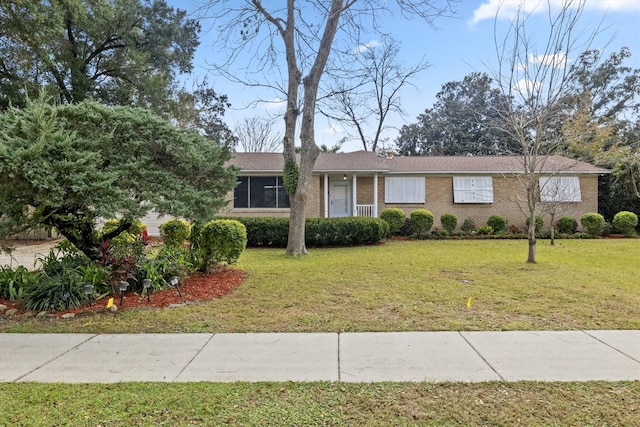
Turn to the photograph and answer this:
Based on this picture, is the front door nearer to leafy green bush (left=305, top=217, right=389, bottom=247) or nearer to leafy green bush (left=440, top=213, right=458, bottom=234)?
leafy green bush (left=305, top=217, right=389, bottom=247)

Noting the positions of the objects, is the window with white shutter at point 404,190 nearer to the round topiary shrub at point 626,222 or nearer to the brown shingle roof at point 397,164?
the brown shingle roof at point 397,164

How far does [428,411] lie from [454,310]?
2915 millimetres

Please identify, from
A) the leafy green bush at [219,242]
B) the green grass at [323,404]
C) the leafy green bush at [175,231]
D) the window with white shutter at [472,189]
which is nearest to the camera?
the green grass at [323,404]

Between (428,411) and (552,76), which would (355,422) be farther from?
(552,76)

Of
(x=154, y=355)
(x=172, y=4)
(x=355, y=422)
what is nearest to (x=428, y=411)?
(x=355, y=422)

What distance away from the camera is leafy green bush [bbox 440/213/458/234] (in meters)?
17.2

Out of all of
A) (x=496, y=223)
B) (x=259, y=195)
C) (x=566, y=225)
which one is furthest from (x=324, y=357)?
(x=566, y=225)

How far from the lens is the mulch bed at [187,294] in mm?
5691

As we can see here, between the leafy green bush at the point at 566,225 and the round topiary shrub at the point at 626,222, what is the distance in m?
1.86

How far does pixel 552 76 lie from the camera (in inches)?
338

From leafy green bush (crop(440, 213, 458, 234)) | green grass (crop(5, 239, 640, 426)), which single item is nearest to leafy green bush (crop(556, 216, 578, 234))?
leafy green bush (crop(440, 213, 458, 234))

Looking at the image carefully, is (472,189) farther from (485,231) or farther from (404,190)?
(404,190)

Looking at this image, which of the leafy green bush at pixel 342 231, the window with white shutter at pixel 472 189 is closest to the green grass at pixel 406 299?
the leafy green bush at pixel 342 231

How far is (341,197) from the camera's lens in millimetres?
18672
